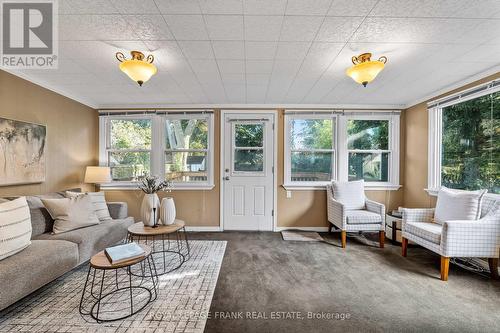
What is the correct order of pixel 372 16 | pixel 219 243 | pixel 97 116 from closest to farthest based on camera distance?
pixel 372 16 < pixel 219 243 < pixel 97 116

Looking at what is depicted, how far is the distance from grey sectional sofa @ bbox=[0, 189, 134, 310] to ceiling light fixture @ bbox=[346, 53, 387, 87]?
11.2ft

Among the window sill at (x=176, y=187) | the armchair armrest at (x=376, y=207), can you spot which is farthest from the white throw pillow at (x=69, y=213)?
the armchair armrest at (x=376, y=207)

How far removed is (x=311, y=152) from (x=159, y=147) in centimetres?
290

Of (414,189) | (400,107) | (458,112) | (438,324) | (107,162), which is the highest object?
(400,107)

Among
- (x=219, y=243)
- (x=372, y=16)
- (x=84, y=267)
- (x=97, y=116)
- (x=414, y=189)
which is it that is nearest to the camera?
(x=372, y=16)

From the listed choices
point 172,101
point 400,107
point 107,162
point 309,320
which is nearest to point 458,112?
point 400,107

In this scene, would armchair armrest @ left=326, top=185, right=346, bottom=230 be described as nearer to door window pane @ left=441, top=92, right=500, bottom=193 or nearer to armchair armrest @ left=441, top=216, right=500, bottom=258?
armchair armrest @ left=441, top=216, right=500, bottom=258

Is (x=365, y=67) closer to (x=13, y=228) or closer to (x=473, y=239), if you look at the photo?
(x=473, y=239)

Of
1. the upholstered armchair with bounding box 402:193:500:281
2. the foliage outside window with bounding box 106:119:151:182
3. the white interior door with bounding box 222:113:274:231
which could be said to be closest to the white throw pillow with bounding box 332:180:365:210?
the white interior door with bounding box 222:113:274:231

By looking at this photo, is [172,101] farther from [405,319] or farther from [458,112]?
[458,112]

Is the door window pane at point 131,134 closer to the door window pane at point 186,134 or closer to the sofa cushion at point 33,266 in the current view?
the door window pane at point 186,134

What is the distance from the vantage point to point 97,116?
4.13 m

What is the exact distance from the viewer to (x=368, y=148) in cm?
414

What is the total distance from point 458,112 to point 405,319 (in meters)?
3.00
